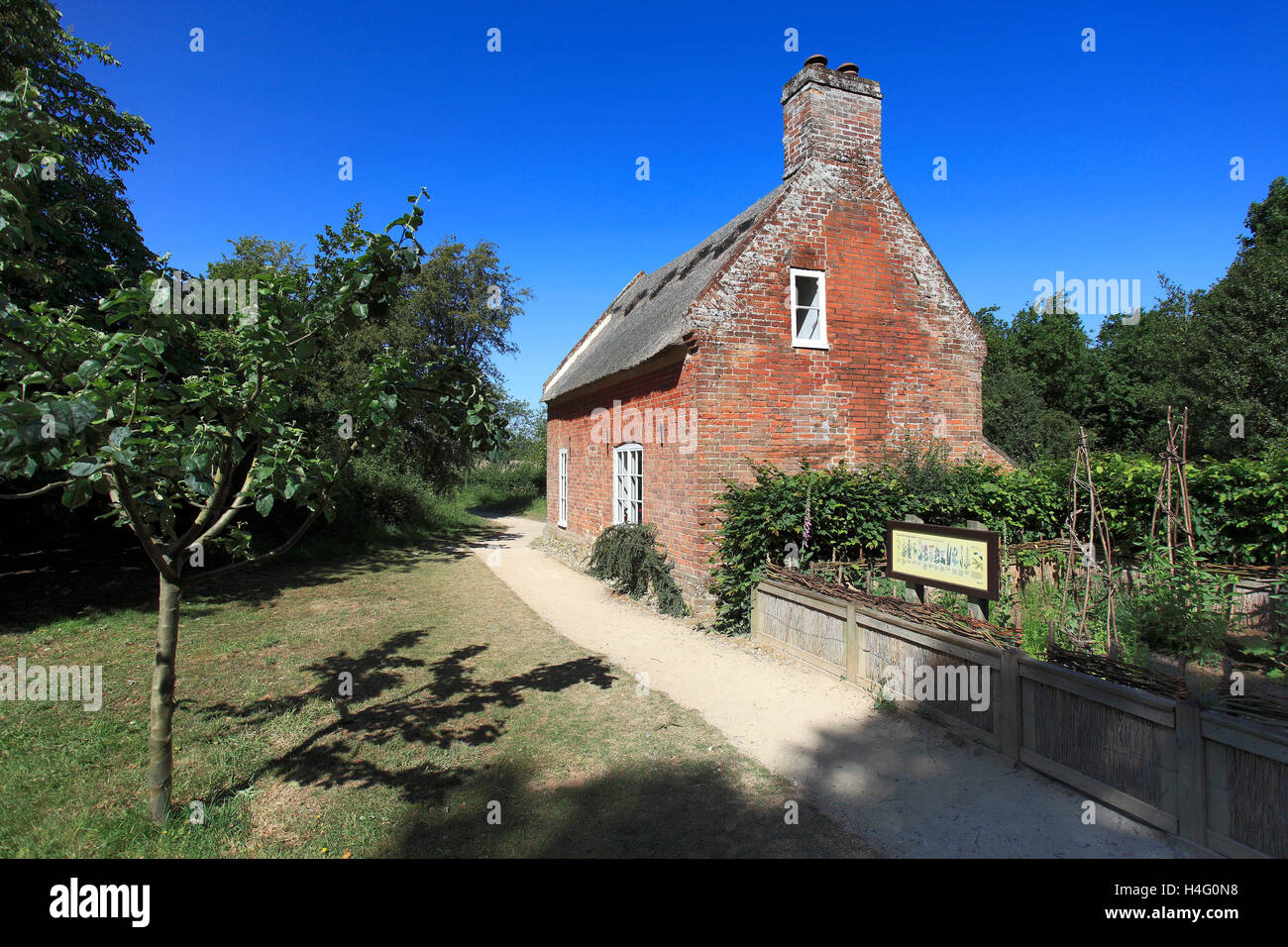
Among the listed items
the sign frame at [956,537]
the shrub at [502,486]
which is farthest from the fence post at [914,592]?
the shrub at [502,486]

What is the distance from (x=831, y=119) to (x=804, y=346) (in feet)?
13.3

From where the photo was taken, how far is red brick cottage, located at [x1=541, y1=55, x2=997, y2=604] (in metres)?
9.75

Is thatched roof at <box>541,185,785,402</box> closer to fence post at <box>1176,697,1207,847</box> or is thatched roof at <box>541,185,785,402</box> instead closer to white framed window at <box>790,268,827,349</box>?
white framed window at <box>790,268,827,349</box>

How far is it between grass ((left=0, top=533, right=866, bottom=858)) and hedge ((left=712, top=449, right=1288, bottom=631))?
8.30ft

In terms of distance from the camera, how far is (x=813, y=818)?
163 inches

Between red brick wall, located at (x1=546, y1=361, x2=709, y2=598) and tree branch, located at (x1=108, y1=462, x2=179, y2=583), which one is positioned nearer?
tree branch, located at (x1=108, y1=462, x2=179, y2=583)

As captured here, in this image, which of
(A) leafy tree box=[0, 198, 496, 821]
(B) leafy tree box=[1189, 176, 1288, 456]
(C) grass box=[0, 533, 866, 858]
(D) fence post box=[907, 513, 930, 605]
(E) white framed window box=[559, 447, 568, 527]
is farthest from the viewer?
(B) leafy tree box=[1189, 176, 1288, 456]

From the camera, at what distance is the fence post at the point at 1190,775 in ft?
12.0

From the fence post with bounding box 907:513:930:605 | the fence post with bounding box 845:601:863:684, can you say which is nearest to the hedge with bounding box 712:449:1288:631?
the fence post with bounding box 907:513:930:605

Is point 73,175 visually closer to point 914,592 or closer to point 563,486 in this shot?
point 563,486

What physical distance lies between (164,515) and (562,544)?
42.8ft

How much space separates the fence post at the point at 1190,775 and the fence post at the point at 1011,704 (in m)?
1.07
